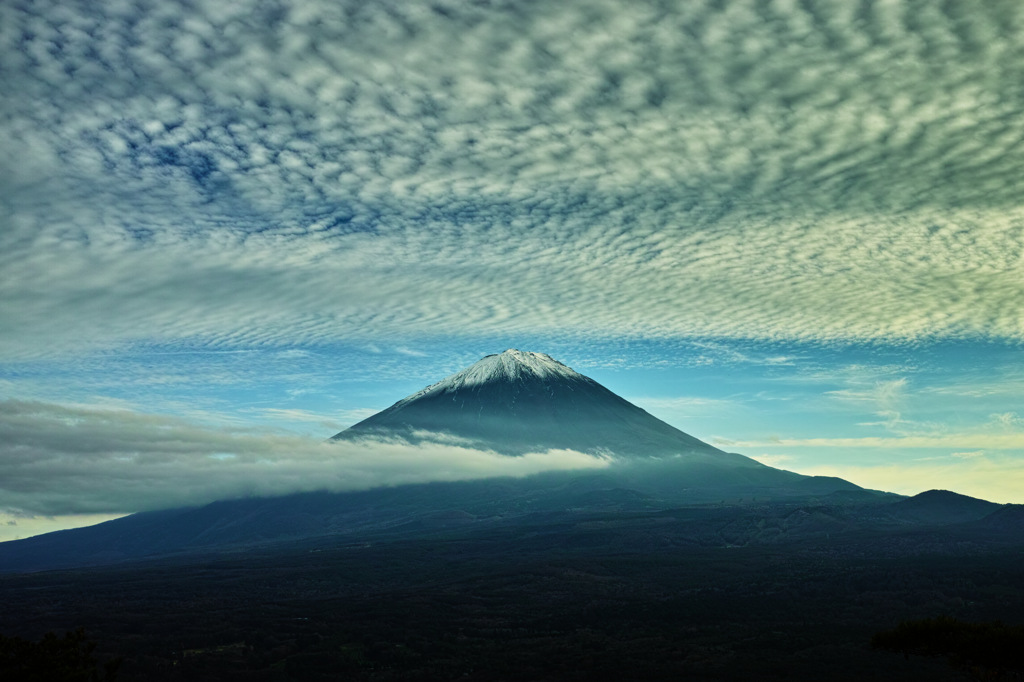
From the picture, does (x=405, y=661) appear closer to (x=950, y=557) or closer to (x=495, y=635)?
(x=495, y=635)

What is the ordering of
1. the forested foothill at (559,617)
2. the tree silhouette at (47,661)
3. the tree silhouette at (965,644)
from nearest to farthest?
1. the tree silhouette at (47,661)
2. the tree silhouette at (965,644)
3. the forested foothill at (559,617)

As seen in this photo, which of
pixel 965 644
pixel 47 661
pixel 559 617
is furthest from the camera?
pixel 559 617

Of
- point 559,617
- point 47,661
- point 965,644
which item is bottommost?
point 559,617

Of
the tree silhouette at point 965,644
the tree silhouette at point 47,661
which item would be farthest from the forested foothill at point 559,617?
the tree silhouette at point 47,661

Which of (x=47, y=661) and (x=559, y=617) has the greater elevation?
(x=47, y=661)

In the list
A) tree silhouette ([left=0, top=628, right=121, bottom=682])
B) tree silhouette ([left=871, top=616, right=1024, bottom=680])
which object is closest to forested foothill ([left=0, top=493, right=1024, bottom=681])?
tree silhouette ([left=871, top=616, right=1024, bottom=680])

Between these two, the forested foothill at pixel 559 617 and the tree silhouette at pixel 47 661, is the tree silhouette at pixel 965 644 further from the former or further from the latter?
the tree silhouette at pixel 47 661

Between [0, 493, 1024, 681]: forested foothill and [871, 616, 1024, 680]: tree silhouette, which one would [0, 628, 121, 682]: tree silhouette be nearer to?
[871, 616, 1024, 680]: tree silhouette

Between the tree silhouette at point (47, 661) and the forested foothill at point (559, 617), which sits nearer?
the tree silhouette at point (47, 661)

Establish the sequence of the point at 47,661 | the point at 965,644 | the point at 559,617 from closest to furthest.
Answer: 1. the point at 47,661
2. the point at 965,644
3. the point at 559,617

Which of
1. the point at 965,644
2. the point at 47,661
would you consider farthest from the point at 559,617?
the point at 47,661

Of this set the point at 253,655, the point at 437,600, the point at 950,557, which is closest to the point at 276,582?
the point at 437,600

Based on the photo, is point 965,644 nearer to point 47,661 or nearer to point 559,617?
point 47,661
